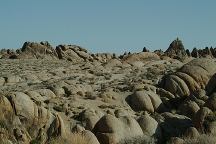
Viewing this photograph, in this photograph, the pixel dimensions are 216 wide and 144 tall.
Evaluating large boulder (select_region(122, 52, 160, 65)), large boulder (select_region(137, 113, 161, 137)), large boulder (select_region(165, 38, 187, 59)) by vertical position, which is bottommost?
large boulder (select_region(137, 113, 161, 137))

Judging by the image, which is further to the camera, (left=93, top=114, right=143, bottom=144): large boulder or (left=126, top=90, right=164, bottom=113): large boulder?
(left=126, top=90, right=164, bottom=113): large boulder

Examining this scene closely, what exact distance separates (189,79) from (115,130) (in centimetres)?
1687

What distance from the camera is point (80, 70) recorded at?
6016cm

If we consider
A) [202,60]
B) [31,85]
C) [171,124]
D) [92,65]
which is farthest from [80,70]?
[171,124]

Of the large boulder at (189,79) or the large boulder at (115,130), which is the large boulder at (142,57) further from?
the large boulder at (115,130)

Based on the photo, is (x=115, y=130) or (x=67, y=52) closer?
(x=115, y=130)

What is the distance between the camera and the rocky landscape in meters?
25.0

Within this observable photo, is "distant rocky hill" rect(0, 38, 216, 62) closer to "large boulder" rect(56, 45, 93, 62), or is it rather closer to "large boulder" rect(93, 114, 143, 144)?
"large boulder" rect(56, 45, 93, 62)

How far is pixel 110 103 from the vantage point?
1492 inches

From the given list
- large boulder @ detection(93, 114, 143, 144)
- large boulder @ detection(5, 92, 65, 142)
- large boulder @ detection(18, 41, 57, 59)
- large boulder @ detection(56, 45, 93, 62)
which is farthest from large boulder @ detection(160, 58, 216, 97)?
large boulder @ detection(18, 41, 57, 59)

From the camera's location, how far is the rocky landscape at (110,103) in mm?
24953

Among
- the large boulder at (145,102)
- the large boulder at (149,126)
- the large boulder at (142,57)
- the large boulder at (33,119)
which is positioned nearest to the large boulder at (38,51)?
the large boulder at (142,57)

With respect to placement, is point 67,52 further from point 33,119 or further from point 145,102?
point 33,119

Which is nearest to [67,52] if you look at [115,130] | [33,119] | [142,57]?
[142,57]
